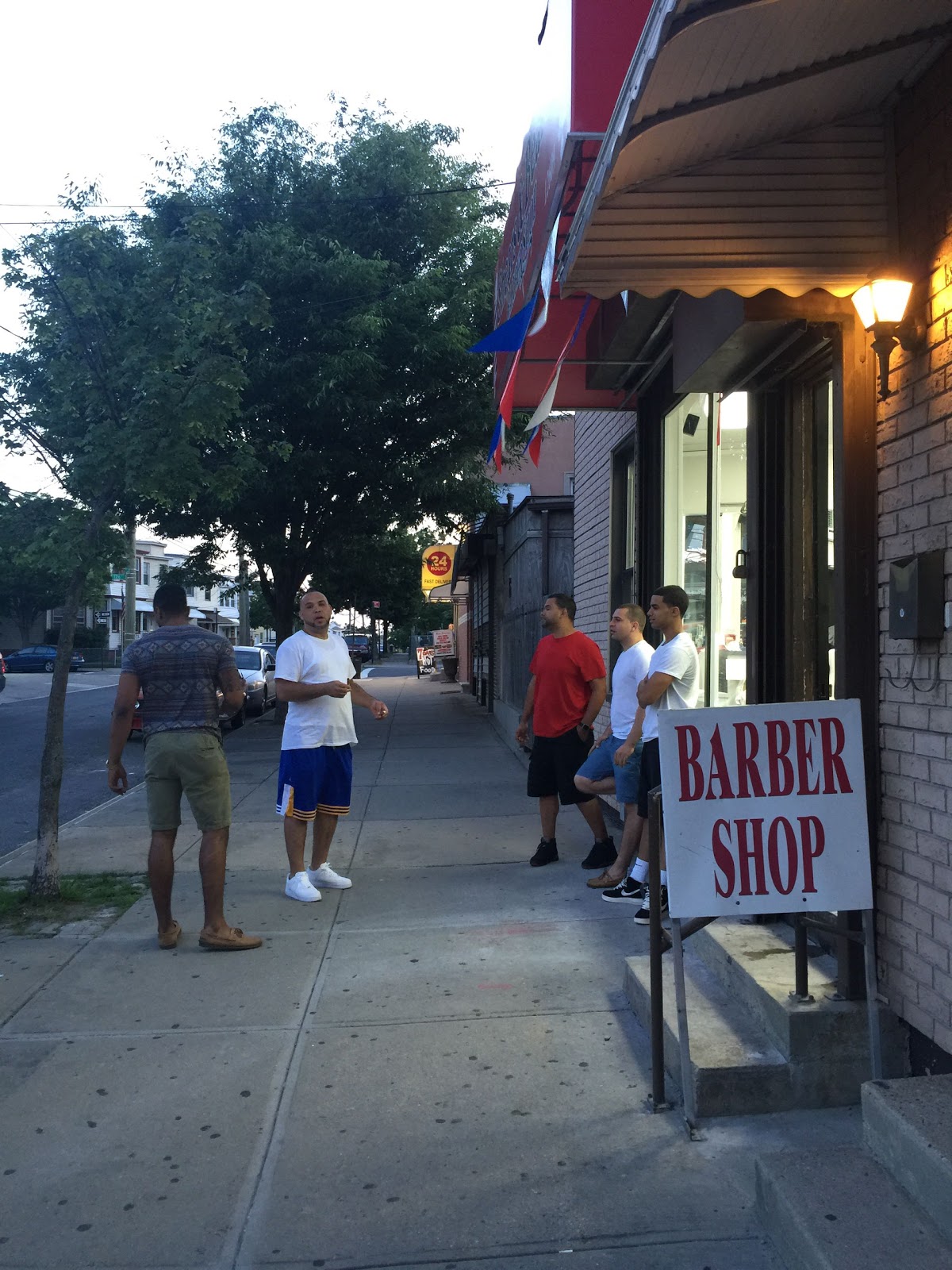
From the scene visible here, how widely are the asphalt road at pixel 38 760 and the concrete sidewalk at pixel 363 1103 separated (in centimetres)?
399

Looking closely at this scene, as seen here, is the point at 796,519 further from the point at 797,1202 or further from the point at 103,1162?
the point at 103,1162

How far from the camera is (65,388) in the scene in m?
6.77

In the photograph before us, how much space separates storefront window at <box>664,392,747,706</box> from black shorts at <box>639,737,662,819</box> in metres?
0.55

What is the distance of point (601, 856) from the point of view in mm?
7117

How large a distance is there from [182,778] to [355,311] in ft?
39.1

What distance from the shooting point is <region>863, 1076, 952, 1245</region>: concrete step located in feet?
8.79

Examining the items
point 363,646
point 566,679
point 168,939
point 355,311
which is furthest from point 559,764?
point 363,646

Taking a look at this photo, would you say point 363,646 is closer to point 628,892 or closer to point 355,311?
point 355,311

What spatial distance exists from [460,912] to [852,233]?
412cm

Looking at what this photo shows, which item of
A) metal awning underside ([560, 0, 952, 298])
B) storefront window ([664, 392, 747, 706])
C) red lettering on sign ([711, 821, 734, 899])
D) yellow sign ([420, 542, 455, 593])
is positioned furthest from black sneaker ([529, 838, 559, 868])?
yellow sign ([420, 542, 455, 593])

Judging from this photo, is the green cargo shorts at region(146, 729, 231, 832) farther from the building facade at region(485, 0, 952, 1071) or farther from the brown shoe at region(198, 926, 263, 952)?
the building facade at region(485, 0, 952, 1071)

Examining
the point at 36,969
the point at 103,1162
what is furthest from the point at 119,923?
the point at 103,1162

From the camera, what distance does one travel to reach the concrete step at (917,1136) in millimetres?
2678

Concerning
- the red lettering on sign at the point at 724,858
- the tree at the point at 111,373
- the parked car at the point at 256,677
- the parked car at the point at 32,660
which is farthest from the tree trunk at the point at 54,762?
the parked car at the point at 32,660
